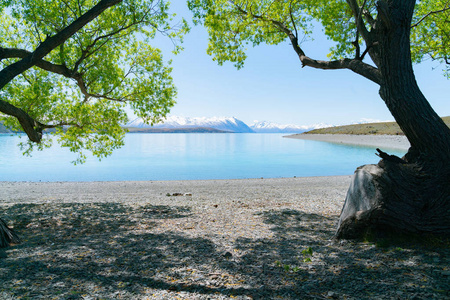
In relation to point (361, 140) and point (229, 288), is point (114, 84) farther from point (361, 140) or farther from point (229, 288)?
point (361, 140)

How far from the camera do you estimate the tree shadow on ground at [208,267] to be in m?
3.92

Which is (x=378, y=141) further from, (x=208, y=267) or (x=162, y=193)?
(x=208, y=267)

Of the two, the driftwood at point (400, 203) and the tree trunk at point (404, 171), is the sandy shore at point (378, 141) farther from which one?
the driftwood at point (400, 203)

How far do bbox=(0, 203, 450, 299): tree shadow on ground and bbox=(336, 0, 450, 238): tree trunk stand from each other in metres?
0.61

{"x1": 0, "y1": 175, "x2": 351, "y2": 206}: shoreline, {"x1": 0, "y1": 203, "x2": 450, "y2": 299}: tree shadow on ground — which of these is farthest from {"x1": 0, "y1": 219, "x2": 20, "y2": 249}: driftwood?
{"x1": 0, "y1": 175, "x2": 351, "y2": 206}: shoreline

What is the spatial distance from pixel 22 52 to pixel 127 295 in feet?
26.4

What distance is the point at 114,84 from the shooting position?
11.4 meters

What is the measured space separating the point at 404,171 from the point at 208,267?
4757 millimetres

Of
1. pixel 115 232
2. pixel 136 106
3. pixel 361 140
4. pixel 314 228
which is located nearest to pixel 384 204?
pixel 314 228

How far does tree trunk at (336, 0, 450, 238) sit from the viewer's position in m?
5.52

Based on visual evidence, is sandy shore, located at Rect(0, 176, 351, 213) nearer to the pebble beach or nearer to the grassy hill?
the pebble beach

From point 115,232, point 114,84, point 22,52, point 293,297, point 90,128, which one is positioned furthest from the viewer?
point 90,128

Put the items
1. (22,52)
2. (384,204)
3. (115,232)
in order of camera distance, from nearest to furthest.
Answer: (384,204)
(115,232)
(22,52)

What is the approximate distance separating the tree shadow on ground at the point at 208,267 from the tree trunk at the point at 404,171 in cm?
61
